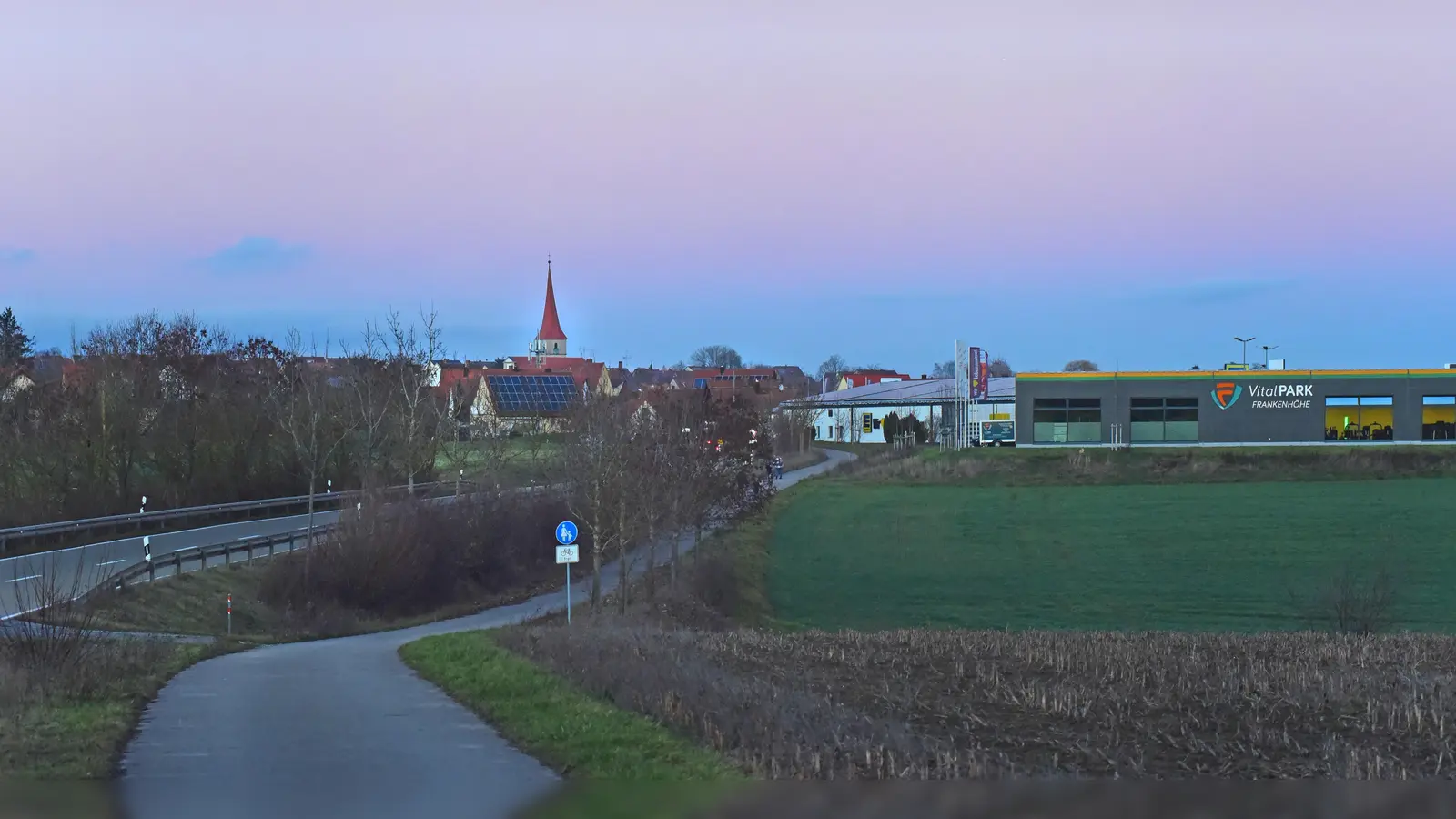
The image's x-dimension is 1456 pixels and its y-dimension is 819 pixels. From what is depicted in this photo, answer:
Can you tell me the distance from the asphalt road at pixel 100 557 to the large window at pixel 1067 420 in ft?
142

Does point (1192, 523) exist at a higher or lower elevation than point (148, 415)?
lower

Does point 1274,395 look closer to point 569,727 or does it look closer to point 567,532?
point 567,532

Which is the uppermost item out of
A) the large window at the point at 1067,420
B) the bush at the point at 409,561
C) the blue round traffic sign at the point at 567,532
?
the large window at the point at 1067,420

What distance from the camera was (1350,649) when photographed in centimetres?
1908

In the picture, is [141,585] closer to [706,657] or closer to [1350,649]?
[706,657]

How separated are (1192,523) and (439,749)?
157 ft

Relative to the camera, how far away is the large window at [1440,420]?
71938mm

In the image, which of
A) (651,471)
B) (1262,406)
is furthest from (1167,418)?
(651,471)

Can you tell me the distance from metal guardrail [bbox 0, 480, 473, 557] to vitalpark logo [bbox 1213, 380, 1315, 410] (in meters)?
46.8

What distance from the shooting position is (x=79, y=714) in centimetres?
1184

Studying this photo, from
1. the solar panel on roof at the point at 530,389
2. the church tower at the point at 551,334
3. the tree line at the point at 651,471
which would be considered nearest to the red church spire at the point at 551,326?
the church tower at the point at 551,334

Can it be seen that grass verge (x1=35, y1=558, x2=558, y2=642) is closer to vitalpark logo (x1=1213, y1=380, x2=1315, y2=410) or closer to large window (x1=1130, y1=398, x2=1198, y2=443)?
large window (x1=1130, y1=398, x2=1198, y2=443)

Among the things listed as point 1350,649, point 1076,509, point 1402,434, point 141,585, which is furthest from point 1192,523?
point 141,585

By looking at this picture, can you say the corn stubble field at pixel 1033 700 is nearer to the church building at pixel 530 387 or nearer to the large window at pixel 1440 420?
the church building at pixel 530 387
